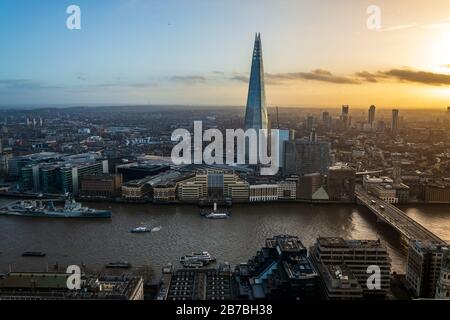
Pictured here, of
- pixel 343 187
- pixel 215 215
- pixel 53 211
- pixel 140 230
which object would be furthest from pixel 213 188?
pixel 53 211

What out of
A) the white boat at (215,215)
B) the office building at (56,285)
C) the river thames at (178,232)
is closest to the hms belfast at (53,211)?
the river thames at (178,232)

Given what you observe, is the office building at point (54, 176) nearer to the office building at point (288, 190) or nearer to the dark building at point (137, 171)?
the dark building at point (137, 171)

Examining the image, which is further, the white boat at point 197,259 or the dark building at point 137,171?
the dark building at point 137,171

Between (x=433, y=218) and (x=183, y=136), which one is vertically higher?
(x=183, y=136)

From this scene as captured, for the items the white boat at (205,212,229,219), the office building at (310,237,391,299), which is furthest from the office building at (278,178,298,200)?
the office building at (310,237,391,299)

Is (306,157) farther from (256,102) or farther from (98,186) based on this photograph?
(98,186)
